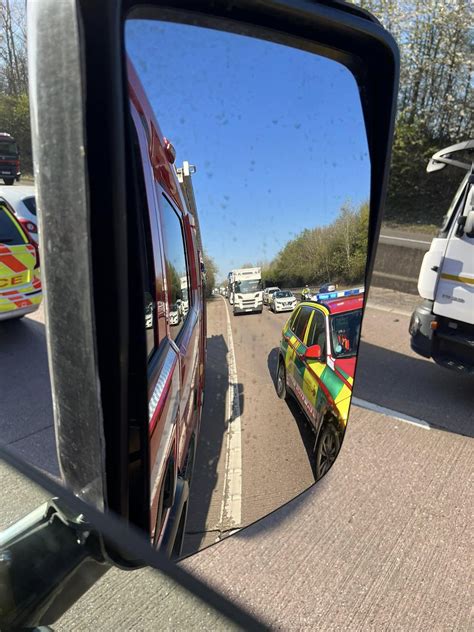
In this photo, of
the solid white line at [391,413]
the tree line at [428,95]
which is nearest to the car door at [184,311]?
the solid white line at [391,413]

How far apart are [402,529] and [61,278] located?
260 cm

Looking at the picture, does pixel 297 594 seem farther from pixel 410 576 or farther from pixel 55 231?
pixel 55 231

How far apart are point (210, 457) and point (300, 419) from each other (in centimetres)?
18

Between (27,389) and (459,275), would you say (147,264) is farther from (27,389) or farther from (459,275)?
(459,275)

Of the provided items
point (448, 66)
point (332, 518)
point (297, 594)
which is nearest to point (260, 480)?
point (297, 594)

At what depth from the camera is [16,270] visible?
0.53 metres

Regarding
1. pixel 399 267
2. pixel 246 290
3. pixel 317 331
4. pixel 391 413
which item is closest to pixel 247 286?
pixel 246 290

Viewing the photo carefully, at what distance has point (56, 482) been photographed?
621mm

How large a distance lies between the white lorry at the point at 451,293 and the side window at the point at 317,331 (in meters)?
4.00

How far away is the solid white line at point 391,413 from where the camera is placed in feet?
12.5

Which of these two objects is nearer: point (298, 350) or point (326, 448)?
point (298, 350)

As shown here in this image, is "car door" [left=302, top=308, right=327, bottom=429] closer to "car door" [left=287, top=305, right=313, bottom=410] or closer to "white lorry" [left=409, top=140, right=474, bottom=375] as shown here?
"car door" [left=287, top=305, right=313, bottom=410]

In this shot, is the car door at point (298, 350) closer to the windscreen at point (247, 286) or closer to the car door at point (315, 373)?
the car door at point (315, 373)

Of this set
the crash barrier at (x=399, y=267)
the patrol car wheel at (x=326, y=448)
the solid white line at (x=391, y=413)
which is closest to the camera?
the patrol car wheel at (x=326, y=448)
